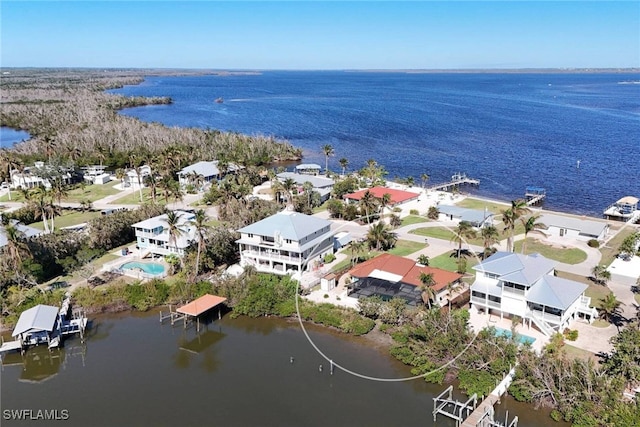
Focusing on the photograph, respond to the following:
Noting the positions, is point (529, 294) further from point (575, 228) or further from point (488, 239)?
point (575, 228)

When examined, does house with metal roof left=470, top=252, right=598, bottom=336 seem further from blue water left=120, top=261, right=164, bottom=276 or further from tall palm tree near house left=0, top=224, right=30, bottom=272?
tall palm tree near house left=0, top=224, right=30, bottom=272

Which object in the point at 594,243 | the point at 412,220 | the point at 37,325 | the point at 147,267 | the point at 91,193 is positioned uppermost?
the point at 37,325

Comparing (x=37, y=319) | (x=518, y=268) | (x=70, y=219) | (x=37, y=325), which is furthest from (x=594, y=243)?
(x=70, y=219)

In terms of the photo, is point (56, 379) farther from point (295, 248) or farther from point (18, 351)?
point (295, 248)

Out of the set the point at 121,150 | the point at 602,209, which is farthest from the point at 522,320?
the point at 121,150

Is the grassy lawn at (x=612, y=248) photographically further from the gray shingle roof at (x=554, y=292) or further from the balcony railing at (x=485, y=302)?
the balcony railing at (x=485, y=302)

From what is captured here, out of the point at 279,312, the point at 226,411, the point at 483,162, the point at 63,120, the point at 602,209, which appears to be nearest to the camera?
the point at 226,411
